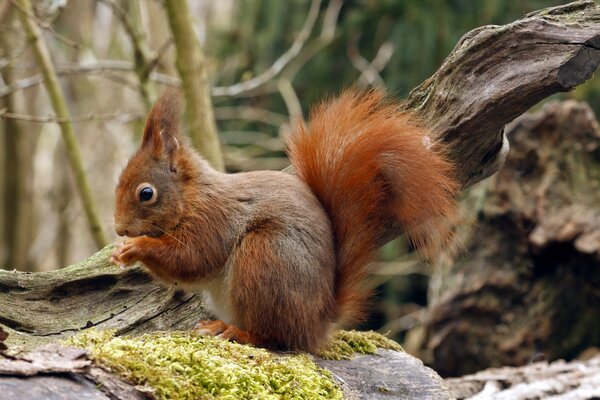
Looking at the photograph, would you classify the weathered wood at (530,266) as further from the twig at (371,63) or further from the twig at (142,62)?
the twig at (142,62)

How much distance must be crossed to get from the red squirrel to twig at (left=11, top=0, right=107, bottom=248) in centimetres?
121

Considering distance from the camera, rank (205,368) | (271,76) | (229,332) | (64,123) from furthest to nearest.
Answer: (271,76)
(64,123)
(229,332)
(205,368)

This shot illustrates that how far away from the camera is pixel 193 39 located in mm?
3539

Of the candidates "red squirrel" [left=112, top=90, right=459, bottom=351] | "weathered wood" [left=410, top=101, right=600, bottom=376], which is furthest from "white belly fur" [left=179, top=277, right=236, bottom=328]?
"weathered wood" [left=410, top=101, right=600, bottom=376]

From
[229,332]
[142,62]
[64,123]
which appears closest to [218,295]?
[229,332]

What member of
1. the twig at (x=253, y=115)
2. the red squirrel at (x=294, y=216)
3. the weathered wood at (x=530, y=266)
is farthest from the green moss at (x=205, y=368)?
the twig at (x=253, y=115)

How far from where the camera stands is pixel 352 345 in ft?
7.98

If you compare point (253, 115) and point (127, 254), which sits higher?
point (253, 115)

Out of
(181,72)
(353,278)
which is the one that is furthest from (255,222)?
(181,72)

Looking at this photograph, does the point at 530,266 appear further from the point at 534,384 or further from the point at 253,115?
the point at 253,115

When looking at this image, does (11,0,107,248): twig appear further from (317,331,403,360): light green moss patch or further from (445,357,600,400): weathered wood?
(445,357,600,400): weathered wood

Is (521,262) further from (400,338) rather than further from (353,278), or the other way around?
(400,338)

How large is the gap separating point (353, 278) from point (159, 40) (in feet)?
13.5

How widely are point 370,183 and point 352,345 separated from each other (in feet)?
1.82
